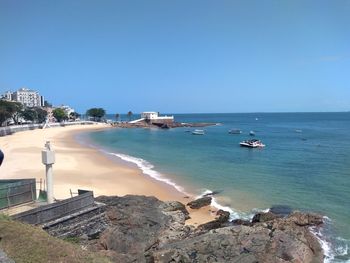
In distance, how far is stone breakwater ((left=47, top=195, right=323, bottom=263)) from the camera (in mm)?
15836

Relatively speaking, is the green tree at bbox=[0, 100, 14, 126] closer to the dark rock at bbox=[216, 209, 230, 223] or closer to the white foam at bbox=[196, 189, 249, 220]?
the white foam at bbox=[196, 189, 249, 220]

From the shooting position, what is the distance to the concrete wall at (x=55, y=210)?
15591mm

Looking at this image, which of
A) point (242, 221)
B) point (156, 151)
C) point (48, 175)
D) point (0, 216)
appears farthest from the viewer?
point (156, 151)

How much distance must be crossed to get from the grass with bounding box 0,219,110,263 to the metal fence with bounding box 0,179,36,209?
421 cm

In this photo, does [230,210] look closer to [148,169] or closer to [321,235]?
[321,235]

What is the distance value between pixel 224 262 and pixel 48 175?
29.8ft

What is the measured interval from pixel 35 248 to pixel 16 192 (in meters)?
6.99

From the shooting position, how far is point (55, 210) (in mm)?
16688

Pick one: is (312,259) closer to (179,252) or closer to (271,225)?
(271,225)

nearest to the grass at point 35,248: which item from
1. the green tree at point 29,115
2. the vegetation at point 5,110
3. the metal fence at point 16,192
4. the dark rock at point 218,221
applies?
the metal fence at point 16,192

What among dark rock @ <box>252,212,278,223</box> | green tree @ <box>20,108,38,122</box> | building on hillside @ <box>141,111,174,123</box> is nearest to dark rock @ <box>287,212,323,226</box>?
dark rock @ <box>252,212,278,223</box>

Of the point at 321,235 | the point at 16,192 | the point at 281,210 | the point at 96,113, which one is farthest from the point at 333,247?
the point at 96,113

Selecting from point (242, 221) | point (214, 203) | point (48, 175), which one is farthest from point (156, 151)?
point (48, 175)

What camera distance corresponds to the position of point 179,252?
15.9 meters
